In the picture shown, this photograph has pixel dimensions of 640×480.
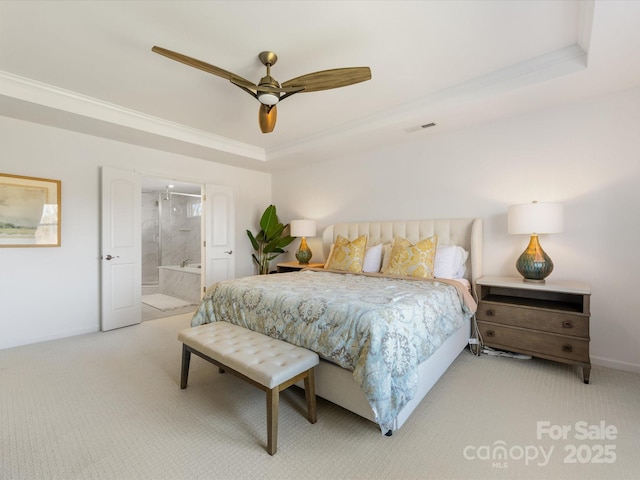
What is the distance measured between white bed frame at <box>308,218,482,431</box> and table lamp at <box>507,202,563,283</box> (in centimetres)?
47

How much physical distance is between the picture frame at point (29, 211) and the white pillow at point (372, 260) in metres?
3.62

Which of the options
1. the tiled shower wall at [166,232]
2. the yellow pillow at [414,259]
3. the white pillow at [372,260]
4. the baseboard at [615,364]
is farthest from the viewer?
the tiled shower wall at [166,232]

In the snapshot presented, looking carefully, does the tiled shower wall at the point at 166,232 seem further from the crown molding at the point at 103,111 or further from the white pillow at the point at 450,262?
the white pillow at the point at 450,262

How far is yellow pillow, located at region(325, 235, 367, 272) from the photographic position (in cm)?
361

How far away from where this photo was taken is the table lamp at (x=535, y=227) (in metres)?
2.58

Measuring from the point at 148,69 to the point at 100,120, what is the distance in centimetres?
111

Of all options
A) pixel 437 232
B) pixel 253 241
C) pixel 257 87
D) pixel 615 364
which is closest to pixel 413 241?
pixel 437 232

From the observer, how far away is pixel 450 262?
10.3 feet

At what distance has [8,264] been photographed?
3.12 metres

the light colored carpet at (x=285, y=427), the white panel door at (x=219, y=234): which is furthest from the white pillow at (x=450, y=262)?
the white panel door at (x=219, y=234)

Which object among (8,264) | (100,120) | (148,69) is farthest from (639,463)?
(8,264)

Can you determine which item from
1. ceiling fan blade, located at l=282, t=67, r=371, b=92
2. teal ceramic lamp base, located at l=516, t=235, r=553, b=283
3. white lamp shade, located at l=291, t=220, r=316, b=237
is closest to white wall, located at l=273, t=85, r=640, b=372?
teal ceramic lamp base, located at l=516, t=235, r=553, b=283

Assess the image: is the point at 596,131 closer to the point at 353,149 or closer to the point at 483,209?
the point at 483,209

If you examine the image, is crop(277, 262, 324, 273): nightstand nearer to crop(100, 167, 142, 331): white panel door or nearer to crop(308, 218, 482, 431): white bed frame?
crop(308, 218, 482, 431): white bed frame
